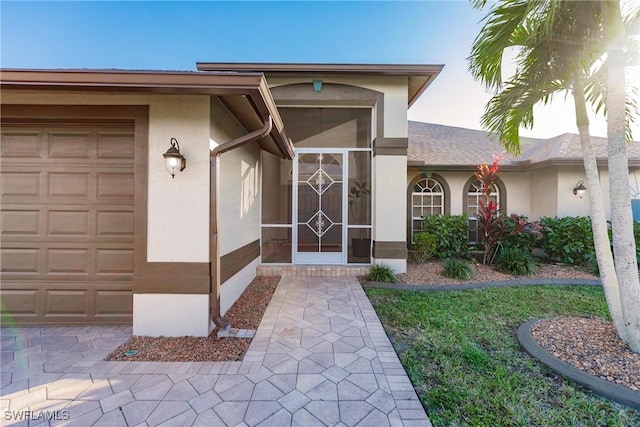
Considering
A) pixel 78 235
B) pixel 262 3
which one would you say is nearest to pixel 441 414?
pixel 78 235

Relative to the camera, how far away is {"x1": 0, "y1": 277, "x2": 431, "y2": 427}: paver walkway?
1.94 meters

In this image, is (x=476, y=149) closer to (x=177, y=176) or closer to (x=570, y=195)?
(x=570, y=195)

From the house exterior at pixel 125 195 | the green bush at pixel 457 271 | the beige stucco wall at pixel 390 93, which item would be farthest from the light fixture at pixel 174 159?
the green bush at pixel 457 271

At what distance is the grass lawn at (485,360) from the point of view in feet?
6.50

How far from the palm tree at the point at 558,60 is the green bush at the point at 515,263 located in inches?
123

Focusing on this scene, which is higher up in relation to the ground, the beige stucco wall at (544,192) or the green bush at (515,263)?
the beige stucco wall at (544,192)

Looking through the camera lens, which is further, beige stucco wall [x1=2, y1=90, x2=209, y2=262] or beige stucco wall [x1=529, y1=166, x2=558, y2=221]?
beige stucco wall [x1=529, y1=166, x2=558, y2=221]

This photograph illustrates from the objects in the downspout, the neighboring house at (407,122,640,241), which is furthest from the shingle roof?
the downspout

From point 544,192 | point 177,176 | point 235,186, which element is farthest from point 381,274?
point 544,192

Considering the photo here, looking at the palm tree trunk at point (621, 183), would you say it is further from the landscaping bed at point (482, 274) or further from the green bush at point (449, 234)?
the green bush at point (449, 234)

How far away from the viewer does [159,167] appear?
10.4ft

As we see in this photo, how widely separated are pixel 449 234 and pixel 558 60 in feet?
15.1

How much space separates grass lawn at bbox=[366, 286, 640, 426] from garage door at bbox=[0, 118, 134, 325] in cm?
384

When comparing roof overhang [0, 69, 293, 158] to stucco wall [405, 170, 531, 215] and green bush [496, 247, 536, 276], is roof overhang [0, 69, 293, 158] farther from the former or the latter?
stucco wall [405, 170, 531, 215]
